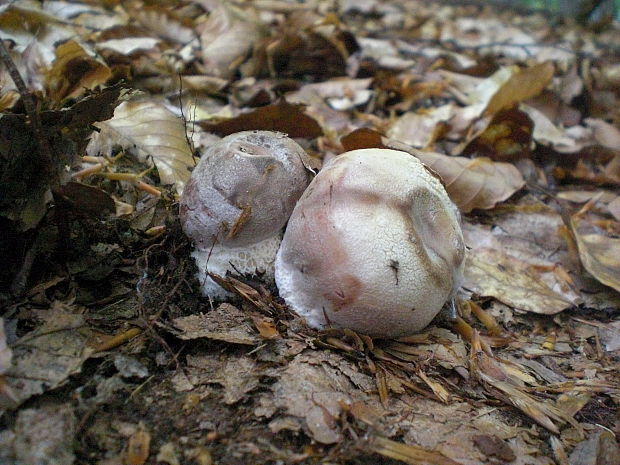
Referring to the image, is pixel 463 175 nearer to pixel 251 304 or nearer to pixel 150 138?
pixel 251 304

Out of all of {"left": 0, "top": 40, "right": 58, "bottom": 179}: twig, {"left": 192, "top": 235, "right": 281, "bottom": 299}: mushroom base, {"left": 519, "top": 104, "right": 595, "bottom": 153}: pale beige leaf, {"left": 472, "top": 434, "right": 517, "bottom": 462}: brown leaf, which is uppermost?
{"left": 0, "top": 40, "right": 58, "bottom": 179}: twig

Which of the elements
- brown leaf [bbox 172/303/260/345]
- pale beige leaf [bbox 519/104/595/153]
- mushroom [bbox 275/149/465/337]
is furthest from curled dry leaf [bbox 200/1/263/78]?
brown leaf [bbox 172/303/260/345]

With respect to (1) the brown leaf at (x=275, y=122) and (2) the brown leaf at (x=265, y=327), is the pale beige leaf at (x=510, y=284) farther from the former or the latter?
(1) the brown leaf at (x=275, y=122)

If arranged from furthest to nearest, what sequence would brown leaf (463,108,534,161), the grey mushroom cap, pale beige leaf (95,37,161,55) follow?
pale beige leaf (95,37,161,55), brown leaf (463,108,534,161), the grey mushroom cap

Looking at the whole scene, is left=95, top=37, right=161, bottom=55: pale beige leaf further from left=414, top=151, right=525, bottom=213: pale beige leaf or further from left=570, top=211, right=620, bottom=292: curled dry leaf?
left=570, top=211, right=620, bottom=292: curled dry leaf

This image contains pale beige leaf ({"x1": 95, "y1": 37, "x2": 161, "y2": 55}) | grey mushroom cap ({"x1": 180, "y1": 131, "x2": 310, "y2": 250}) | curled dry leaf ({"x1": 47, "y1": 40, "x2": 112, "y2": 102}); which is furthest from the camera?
pale beige leaf ({"x1": 95, "y1": 37, "x2": 161, "y2": 55})

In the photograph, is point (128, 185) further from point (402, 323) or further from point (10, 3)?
point (10, 3)

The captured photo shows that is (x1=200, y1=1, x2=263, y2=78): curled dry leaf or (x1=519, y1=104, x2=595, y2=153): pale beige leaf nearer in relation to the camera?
(x1=519, y1=104, x2=595, y2=153): pale beige leaf

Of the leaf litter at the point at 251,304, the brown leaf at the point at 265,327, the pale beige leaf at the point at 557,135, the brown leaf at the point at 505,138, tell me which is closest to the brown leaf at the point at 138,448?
the leaf litter at the point at 251,304
